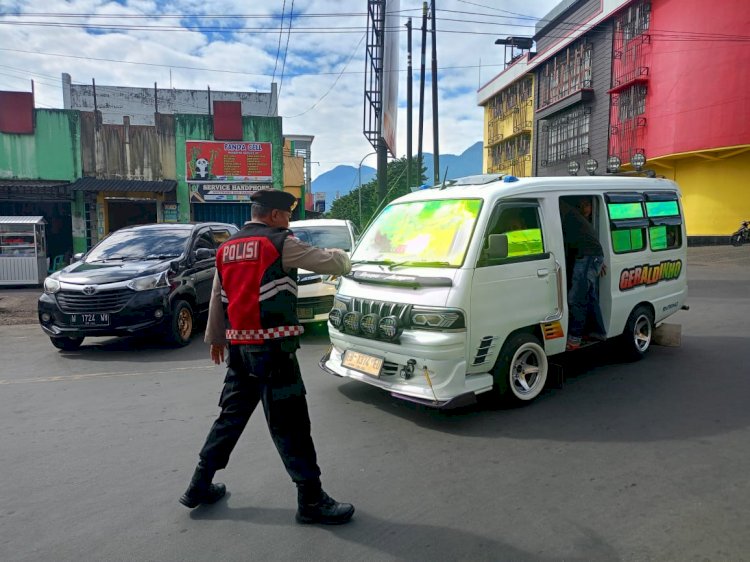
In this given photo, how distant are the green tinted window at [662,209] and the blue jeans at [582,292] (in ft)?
4.06

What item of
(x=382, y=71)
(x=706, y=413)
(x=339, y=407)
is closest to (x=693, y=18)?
(x=382, y=71)

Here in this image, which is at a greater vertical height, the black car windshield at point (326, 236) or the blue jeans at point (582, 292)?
the black car windshield at point (326, 236)

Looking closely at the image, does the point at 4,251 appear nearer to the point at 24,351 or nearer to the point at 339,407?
the point at 24,351

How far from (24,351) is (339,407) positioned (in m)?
5.47

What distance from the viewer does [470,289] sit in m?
4.41

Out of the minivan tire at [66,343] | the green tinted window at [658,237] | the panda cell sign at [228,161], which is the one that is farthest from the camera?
the panda cell sign at [228,161]

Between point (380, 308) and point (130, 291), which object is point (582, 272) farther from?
point (130, 291)

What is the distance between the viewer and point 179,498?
130 inches

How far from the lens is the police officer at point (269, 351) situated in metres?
3.03

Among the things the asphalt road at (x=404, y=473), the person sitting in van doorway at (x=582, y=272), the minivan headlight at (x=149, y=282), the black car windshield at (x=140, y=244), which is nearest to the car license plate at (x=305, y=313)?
the minivan headlight at (x=149, y=282)

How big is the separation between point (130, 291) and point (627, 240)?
Result: 6244 millimetres

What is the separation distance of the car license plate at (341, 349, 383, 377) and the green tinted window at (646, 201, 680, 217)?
158 inches

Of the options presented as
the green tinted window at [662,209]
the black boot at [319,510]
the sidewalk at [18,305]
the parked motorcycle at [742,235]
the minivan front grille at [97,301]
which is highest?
the green tinted window at [662,209]

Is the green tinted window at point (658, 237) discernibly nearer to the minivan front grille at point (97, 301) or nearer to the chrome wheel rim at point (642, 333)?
the chrome wheel rim at point (642, 333)
